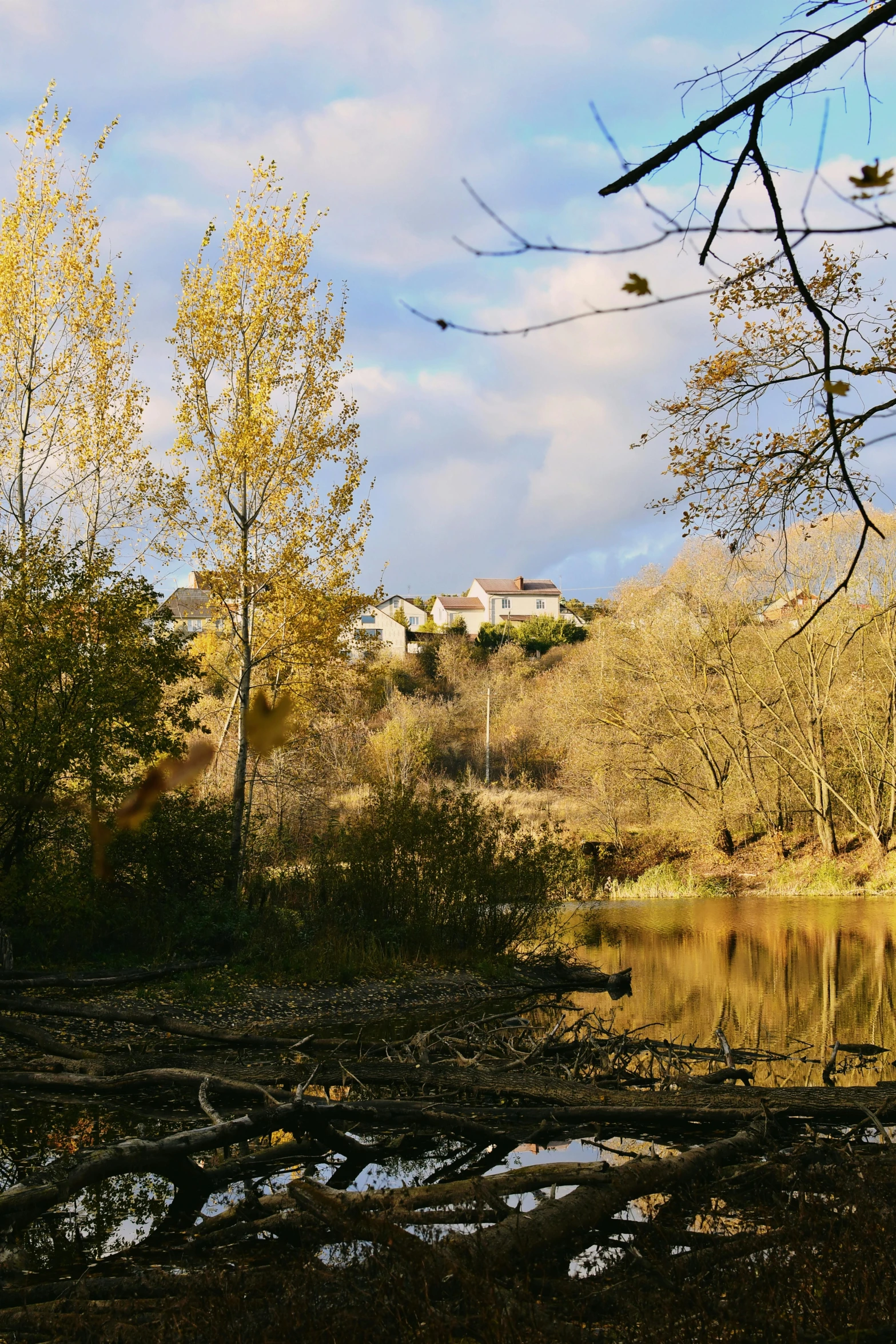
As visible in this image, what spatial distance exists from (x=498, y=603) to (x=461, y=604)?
313 centimetres

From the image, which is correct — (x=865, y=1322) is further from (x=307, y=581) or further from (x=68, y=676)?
(x=307, y=581)

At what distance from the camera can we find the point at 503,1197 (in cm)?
464

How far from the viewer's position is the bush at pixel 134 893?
11438mm

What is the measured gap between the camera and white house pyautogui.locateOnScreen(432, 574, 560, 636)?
276 ft

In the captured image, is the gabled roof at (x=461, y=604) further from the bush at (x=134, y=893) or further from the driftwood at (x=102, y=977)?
the driftwood at (x=102, y=977)

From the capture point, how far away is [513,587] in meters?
87.8

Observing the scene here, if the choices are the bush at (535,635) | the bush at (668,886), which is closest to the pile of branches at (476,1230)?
the bush at (668,886)

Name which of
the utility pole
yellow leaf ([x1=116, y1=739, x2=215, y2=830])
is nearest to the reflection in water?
yellow leaf ([x1=116, y1=739, x2=215, y2=830])

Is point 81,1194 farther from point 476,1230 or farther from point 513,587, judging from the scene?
point 513,587

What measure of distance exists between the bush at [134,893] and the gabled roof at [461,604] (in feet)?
232

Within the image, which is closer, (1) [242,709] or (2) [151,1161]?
(2) [151,1161]

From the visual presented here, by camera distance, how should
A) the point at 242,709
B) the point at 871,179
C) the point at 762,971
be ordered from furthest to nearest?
the point at 242,709 → the point at 762,971 → the point at 871,179

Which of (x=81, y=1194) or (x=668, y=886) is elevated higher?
(x=81, y=1194)

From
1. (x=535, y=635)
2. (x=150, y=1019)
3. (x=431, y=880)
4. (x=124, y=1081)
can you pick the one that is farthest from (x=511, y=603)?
(x=124, y=1081)
